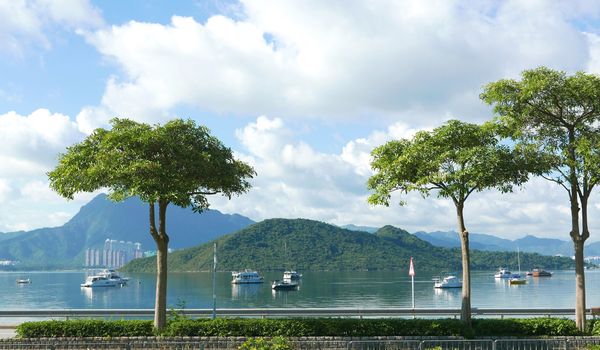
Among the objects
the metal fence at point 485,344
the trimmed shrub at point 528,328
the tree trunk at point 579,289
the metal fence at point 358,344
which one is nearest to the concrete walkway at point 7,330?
the metal fence at point 358,344

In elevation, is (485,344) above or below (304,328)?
below

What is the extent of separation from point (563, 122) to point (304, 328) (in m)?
14.4

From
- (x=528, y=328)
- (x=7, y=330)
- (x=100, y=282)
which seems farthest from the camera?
(x=100, y=282)

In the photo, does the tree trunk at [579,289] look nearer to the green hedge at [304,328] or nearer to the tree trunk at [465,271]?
the green hedge at [304,328]

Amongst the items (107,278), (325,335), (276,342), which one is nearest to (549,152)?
(325,335)

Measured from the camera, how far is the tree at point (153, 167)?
76.1 feet

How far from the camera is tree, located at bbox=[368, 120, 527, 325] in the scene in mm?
24844

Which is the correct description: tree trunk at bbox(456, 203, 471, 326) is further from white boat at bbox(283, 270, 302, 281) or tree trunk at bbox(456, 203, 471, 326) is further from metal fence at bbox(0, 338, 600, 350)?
white boat at bbox(283, 270, 302, 281)

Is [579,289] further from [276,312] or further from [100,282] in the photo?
[100,282]

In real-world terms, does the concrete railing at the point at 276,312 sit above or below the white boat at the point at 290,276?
above

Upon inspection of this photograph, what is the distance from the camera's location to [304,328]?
23703 mm

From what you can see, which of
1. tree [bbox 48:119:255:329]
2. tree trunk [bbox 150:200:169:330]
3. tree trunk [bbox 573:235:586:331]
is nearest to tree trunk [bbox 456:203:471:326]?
tree trunk [bbox 573:235:586:331]

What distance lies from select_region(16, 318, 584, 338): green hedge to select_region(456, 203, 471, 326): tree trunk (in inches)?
24.7

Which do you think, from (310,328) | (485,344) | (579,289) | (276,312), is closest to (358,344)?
(310,328)
